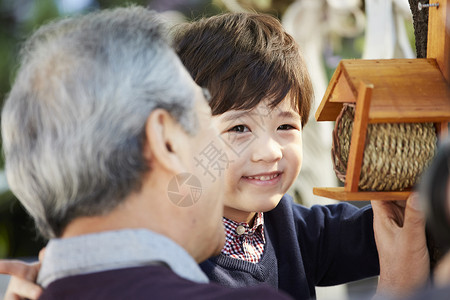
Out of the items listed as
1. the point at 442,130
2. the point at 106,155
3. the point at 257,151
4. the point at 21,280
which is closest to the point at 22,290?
the point at 21,280

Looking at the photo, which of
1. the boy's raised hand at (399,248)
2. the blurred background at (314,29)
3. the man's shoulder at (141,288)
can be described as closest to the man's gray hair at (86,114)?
the man's shoulder at (141,288)

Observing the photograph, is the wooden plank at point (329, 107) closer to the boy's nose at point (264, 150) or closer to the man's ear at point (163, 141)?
the boy's nose at point (264, 150)

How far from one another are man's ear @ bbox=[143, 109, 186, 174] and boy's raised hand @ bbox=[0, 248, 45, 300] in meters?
0.33

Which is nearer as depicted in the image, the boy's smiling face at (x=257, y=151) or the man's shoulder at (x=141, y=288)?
the man's shoulder at (x=141, y=288)

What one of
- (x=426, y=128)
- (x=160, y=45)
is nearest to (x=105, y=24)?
(x=160, y=45)

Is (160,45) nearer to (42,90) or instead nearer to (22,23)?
(42,90)

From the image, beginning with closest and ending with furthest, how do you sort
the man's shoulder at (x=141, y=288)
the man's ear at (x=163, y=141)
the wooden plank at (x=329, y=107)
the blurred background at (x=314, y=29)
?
the man's shoulder at (x=141, y=288) → the man's ear at (x=163, y=141) → the wooden plank at (x=329, y=107) → the blurred background at (x=314, y=29)

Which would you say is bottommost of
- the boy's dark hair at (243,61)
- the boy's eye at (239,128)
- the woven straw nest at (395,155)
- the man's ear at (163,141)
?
the boy's eye at (239,128)

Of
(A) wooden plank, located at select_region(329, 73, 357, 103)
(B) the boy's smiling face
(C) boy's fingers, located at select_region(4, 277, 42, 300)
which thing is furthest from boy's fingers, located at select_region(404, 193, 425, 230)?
(C) boy's fingers, located at select_region(4, 277, 42, 300)

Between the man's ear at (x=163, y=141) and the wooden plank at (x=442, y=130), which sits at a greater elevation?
the man's ear at (x=163, y=141)

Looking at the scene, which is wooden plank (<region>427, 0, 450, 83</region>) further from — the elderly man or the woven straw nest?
the elderly man

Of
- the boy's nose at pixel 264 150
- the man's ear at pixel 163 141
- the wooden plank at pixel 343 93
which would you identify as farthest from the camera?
the boy's nose at pixel 264 150

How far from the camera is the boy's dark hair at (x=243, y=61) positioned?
4.94ft

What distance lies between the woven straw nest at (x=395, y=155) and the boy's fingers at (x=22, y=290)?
0.66 m
